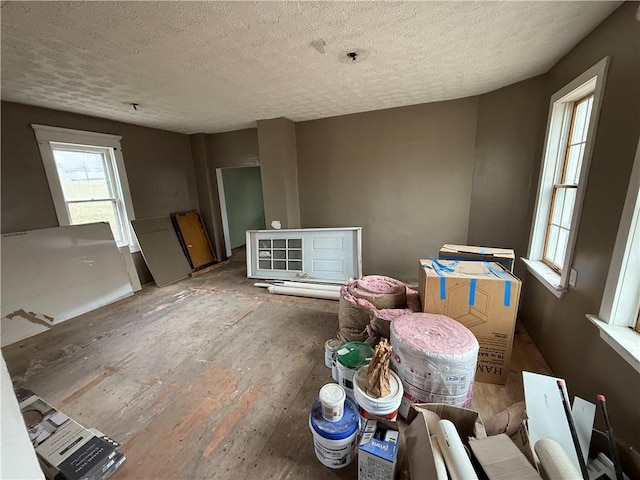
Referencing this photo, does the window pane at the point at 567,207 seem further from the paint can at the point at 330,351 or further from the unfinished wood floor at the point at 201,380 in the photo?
the paint can at the point at 330,351

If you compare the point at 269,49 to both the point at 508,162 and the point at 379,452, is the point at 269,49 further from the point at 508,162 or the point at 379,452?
the point at 508,162

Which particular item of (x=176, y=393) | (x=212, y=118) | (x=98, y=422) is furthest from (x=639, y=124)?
(x=212, y=118)

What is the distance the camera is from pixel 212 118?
366 cm

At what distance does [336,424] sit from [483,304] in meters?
1.22

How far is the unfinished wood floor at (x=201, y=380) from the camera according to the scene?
143cm

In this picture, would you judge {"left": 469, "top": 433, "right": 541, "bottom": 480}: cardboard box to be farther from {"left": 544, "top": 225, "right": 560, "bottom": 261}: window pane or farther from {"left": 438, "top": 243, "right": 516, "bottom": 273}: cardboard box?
{"left": 544, "top": 225, "right": 560, "bottom": 261}: window pane

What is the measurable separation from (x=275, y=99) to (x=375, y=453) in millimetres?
3234

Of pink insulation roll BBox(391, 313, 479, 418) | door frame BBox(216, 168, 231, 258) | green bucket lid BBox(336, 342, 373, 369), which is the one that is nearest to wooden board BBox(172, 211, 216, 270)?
door frame BBox(216, 168, 231, 258)

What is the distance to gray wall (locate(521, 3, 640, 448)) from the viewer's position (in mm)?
1251

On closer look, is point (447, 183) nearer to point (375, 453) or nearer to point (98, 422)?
point (375, 453)

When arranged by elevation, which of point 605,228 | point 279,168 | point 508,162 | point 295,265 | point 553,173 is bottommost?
point 295,265

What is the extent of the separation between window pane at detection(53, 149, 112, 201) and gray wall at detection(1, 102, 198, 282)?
0.23 m

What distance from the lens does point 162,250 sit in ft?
13.6

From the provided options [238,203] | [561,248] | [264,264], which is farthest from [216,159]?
[561,248]
